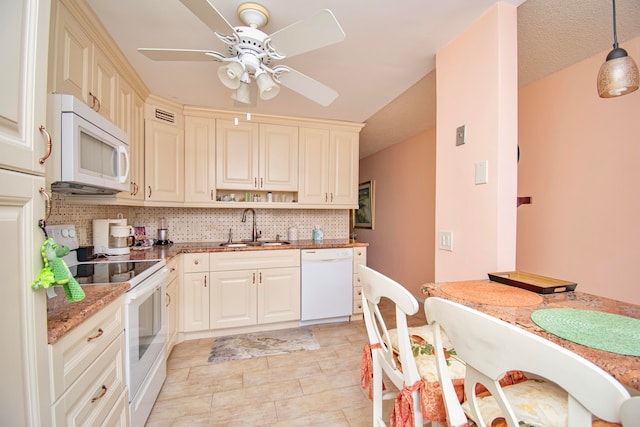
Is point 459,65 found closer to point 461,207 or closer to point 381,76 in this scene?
point 381,76

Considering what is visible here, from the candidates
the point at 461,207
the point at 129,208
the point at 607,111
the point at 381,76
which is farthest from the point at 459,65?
the point at 129,208

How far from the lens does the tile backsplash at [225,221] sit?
283 cm

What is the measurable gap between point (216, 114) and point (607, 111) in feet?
10.7

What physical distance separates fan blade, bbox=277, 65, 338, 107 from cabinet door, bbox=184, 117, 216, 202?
163cm

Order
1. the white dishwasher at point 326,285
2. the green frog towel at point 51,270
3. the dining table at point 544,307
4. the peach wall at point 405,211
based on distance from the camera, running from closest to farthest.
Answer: the dining table at point 544,307 → the green frog towel at point 51,270 → the white dishwasher at point 326,285 → the peach wall at point 405,211

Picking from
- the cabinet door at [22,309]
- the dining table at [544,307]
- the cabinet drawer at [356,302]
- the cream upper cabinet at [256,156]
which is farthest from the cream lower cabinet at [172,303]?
the dining table at [544,307]

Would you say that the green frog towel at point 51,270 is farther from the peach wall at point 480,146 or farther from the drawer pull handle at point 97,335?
the peach wall at point 480,146

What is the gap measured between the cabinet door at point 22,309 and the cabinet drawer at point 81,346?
0.24 ft

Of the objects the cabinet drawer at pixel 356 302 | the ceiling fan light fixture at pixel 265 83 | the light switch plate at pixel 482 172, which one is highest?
the ceiling fan light fixture at pixel 265 83

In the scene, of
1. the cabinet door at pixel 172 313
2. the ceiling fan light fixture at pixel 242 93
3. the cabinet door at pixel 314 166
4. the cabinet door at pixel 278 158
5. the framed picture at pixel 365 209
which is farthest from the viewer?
the framed picture at pixel 365 209

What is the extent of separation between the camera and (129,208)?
2.71 meters

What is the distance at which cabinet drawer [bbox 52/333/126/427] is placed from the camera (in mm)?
822

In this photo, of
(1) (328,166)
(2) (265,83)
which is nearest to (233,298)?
(1) (328,166)

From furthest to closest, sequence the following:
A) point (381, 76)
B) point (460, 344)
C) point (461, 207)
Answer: point (381, 76), point (461, 207), point (460, 344)
